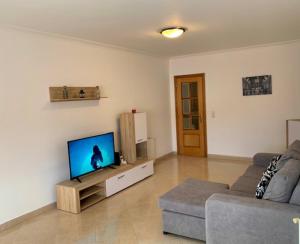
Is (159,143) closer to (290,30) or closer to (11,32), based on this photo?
(290,30)

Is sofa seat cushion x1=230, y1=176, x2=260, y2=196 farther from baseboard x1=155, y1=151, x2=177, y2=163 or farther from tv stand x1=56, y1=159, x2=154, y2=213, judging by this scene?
baseboard x1=155, y1=151, x2=177, y2=163

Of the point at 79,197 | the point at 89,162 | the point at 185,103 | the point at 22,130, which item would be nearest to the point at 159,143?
the point at 185,103

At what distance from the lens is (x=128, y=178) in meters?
4.55

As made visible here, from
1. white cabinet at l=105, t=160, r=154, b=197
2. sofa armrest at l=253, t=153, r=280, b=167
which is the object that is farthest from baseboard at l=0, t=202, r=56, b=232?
sofa armrest at l=253, t=153, r=280, b=167

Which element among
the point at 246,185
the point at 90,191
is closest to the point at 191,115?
the point at 90,191

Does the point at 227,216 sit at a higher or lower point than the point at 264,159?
lower

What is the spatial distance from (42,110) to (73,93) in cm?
57

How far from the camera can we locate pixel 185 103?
21.9 ft

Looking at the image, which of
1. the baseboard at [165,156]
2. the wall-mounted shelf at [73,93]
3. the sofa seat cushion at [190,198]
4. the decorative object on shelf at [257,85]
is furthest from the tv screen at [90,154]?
the decorative object on shelf at [257,85]

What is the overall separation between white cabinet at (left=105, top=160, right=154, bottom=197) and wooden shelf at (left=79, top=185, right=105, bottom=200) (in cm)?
12

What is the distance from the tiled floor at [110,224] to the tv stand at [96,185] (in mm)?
102

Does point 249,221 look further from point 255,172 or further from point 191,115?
point 191,115

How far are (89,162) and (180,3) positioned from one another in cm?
253

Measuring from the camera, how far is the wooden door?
6.44m
